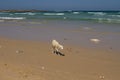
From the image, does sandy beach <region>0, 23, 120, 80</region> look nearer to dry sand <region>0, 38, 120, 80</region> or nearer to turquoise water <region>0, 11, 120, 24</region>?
dry sand <region>0, 38, 120, 80</region>

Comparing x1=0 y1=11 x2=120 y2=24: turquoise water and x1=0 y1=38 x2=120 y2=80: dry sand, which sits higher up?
x1=0 y1=38 x2=120 y2=80: dry sand

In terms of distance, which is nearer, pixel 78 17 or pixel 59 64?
pixel 59 64

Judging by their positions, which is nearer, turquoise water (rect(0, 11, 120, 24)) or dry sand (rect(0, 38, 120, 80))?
dry sand (rect(0, 38, 120, 80))

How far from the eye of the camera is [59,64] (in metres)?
7.99

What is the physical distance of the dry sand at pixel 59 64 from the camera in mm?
6555

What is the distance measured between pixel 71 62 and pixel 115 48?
289cm

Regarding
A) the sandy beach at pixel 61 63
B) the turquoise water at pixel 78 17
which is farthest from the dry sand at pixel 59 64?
the turquoise water at pixel 78 17

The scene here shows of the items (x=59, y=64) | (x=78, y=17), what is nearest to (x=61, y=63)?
(x=59, y=64)

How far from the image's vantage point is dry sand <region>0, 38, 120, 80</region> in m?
6.55

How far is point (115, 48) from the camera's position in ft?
34.5

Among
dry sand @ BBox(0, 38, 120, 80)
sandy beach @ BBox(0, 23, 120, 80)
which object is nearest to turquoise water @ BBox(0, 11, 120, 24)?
sandy beach @ BBox(0, 23, 120, 80)

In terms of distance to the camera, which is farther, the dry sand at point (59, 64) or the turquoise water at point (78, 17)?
the turquoise water at point (78, 17)

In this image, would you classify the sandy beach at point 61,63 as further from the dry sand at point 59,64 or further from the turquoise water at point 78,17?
the turquoise water at point 78,17

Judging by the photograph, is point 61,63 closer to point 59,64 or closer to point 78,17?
point 59,64
